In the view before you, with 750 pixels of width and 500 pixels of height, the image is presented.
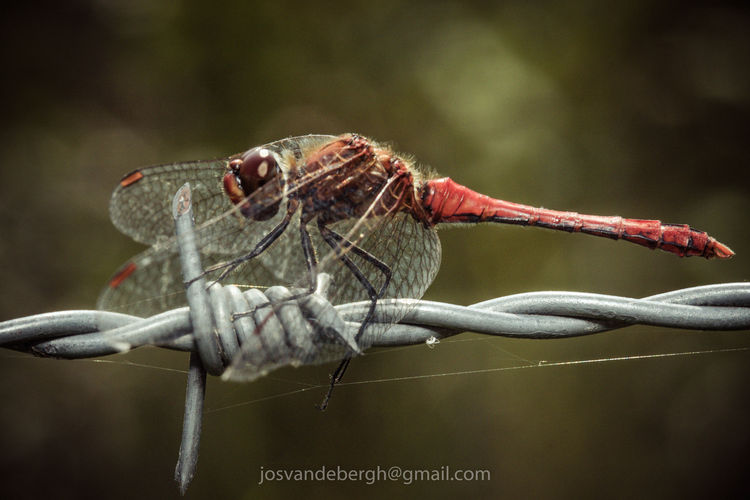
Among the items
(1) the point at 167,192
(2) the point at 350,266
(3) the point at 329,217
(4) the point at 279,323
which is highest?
(1) the point at 167,192

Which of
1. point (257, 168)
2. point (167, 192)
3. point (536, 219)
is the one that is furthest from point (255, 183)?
point (536, 219)

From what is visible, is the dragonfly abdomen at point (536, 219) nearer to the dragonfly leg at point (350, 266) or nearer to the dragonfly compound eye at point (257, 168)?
the dragonfly leg at point (350, 266)

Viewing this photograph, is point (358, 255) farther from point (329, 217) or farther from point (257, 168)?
point (257, 168)

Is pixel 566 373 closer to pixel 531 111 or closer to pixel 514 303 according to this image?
pixel 531 111

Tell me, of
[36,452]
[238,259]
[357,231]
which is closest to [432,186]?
[357,231]

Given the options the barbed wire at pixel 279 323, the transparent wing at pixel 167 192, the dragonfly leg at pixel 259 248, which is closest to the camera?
the barbed wire at pixel 279 323

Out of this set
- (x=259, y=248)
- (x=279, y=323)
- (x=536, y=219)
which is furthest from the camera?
(x=536, y=219)

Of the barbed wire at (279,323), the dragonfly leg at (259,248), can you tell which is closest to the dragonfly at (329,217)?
the dragonfly leg at (259,248)
